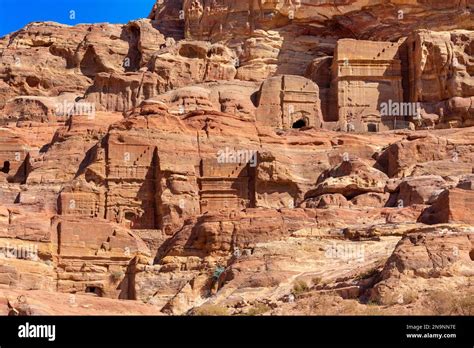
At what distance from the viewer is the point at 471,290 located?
33.7m

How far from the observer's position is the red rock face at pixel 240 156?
147 feet

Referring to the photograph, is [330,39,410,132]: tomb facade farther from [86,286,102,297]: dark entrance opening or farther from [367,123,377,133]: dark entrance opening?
[86,286,102,297]: dark entrance opening

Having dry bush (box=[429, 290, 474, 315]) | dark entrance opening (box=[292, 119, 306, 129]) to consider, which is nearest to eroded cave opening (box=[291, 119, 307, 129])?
dark entrance opening (box=[292, 119, 306, 129])

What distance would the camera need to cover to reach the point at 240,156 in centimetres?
6906

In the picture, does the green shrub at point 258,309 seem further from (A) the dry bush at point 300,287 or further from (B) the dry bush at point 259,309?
(A) the dry bush at point 300,287

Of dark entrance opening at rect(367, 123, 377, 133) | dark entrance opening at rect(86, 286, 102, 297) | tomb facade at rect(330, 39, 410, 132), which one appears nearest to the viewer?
dark entrance opening at rect(86, 286, 102, 297)

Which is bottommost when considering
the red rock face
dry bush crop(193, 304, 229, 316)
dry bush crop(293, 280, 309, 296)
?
dry bush crop(193, 304, 229, 316)

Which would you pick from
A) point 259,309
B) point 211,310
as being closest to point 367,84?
point 211,310

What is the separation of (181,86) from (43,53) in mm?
16430

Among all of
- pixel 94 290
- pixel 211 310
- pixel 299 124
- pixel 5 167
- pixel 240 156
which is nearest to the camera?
pixel 211 310

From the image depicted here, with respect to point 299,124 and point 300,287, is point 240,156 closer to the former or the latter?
point 299,124

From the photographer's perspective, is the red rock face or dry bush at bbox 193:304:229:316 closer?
dry bush at bbox 193:304:229:316

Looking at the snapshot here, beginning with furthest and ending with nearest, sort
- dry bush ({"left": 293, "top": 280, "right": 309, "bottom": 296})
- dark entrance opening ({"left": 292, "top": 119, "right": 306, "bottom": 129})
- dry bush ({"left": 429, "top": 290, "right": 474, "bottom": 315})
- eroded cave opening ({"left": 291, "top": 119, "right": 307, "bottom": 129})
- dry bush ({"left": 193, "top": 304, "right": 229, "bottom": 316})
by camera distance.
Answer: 1. dark entrance opening ({"left": 292, "top": 119, "right": 306, "bottom": 129})
2. eroded cave opening ({"left": 291, "top": 119, "right": 307, "bottom": 129})
3. dry bush ({"left": 293, "top": 280, "right": 309, "bottom": 296})
4. dry bush ({"left": 193, "top": 304, "right": 229, "bottom": 316})
5. dry bush ({"left": 429, "top": 290, "right": 474, "bottom": 315})

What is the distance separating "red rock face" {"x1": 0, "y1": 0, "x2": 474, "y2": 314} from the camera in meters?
44.8
